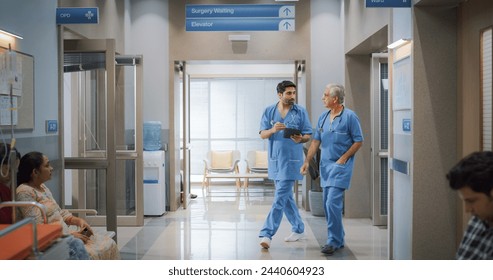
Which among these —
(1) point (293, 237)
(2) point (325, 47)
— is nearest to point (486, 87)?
(1) point (293, 237)

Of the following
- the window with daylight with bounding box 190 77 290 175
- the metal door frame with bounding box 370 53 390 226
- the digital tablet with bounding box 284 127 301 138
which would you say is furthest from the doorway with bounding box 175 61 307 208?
the digital tablet with bounding box 284 127 301 138

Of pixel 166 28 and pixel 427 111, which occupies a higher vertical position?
pixel 166 28

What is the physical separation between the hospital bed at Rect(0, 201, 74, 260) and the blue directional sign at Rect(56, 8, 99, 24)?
7.37 ft

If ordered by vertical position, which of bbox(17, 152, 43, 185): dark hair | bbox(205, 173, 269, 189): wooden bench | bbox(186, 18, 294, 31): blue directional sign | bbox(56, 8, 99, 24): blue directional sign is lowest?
bbox(205, 173, 269, 189): wooden bench

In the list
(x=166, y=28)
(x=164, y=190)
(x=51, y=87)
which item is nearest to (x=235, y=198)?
(x=164, y=190)

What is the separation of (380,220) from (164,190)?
255 cm

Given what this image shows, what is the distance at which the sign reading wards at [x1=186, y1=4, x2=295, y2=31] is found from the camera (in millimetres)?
5340

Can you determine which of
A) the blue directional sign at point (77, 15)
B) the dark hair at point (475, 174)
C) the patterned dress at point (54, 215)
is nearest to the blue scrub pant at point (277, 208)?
the patterned dress at point (54, 215)

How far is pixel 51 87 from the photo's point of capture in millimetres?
4465

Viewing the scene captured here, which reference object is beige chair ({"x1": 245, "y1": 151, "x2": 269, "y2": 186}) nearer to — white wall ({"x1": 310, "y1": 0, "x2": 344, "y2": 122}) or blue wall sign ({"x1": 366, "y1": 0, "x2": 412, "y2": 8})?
white wall ({"x1": 310, "y1": 0, "x2": 344, "y2": 122})

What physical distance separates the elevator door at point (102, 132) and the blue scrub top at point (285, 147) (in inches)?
53.4

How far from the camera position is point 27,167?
127 inches

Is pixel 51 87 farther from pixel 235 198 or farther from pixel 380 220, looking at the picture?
pixel 235 198

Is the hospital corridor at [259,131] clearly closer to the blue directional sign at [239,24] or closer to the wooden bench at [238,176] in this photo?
the blue directional sign at [239,24]
